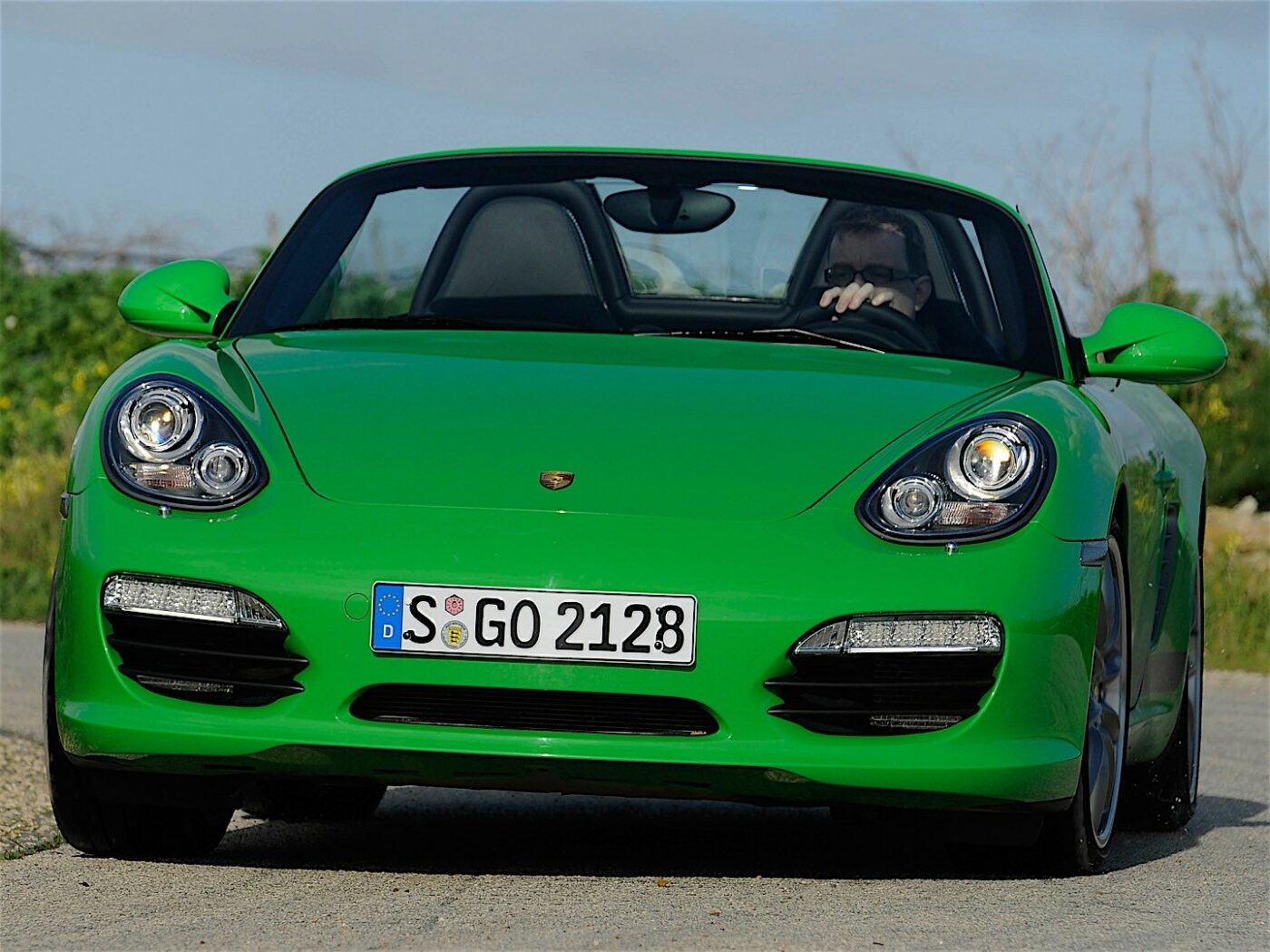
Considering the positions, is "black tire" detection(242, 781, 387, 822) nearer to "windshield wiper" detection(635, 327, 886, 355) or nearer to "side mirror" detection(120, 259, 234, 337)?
"side mirror" detection(120, 259, 234, 337)

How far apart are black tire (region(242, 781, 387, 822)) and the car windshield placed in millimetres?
1036

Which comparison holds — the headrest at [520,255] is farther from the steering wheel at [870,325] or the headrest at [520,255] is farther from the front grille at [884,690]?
the front grille at [884,690]

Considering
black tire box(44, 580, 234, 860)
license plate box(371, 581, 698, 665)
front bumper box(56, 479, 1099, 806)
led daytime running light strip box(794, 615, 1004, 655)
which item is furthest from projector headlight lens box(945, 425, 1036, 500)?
black tire box(44, 580, 234, 860)

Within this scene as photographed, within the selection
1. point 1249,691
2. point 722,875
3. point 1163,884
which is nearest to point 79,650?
point 722,875

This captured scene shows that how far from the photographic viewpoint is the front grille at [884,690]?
13.3ft

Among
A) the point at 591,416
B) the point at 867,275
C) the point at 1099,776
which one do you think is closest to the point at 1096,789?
the point at 1099,776

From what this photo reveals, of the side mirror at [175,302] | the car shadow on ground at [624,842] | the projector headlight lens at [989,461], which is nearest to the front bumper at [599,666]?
the projector headlight lens at [989,461]

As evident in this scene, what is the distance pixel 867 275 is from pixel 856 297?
0.09 meters

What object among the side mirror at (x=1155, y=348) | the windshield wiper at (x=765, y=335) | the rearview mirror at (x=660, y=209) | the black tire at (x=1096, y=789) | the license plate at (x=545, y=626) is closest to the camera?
the license plate at (x=545, y=626)

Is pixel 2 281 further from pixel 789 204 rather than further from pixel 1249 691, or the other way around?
pixel 789 204

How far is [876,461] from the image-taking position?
426cm

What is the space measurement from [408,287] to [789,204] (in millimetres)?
937

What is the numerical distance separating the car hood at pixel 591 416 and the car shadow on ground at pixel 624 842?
2.38 feet

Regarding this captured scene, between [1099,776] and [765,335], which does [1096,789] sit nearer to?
[1099,776]
